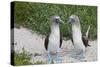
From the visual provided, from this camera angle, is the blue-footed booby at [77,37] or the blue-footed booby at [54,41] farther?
the blue-footed booby at [77,37]

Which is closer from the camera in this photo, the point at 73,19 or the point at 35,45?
the point at 35,45

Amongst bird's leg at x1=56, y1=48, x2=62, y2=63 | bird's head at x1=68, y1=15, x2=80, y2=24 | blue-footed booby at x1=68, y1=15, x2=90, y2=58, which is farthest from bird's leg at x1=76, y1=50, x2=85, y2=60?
bird's head at x1=68, y1=15, x2=80, y2=24

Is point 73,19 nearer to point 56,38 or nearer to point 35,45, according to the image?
point 56,38

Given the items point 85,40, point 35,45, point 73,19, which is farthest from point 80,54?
point 35,45

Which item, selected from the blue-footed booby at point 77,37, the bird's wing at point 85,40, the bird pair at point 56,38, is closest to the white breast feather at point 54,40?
the bird pair at point 56,38

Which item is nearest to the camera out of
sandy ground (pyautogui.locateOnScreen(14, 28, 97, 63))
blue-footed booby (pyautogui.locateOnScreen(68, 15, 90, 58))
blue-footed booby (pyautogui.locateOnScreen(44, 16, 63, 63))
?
sandy ground (pyautogui.locateOnScreen(14, 28, 97, 63))

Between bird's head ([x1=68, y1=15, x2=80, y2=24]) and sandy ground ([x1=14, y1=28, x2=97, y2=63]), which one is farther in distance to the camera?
bird's head ([x1=68, y1=15, x2=80, y2=24])

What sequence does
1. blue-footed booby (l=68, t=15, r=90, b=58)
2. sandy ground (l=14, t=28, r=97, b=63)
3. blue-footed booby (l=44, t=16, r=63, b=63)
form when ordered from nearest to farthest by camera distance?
1. sandy ground (l=14, t=28, r=97, b=63)
2. blue-footed booby (l=44, t=16, r=63, b=63)
3. blue-footed booby (l=68, t=15, r=90, b=58)

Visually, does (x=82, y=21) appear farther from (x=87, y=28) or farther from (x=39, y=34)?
(x=39, y=34)

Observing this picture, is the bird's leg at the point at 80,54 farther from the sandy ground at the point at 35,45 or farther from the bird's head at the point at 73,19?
the bird's head at the point at 73,19

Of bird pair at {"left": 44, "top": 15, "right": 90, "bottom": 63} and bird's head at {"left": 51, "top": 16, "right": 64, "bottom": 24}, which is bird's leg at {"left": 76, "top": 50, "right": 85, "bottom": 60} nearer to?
bird pair at {"left": 44, "top": 15, "right": 90, "bottom": 63}

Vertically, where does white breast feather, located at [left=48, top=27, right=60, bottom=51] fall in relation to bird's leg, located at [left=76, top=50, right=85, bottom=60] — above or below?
above

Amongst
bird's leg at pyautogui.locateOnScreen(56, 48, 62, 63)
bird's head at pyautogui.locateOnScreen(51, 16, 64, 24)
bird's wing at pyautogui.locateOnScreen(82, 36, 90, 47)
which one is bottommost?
bird's leg at pyautogui.locateOnScreen(56, 48, 62, 63)

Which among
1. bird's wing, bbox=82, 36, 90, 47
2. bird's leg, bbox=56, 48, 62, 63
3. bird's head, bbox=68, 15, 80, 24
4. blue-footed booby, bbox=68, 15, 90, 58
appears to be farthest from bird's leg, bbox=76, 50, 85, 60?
bird's head, bbox=68, 15, 80, 24
